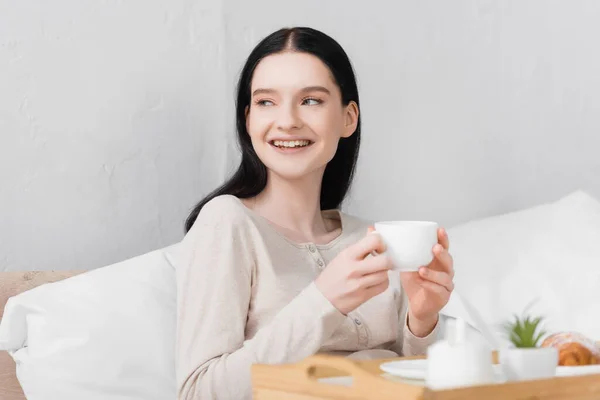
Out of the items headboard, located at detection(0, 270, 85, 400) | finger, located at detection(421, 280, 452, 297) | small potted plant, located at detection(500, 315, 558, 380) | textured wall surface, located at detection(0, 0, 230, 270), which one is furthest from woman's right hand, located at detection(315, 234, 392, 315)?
textured wall surface, located at detection(0, 0, 230, 270)

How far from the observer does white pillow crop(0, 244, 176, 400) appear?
1426mm

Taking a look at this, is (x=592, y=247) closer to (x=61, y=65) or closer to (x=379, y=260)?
(x=379, y=260)

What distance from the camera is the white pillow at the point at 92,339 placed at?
1426mm

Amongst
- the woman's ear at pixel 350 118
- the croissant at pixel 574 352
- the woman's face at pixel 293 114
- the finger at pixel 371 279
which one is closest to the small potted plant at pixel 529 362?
the croissant at pixel 574 352

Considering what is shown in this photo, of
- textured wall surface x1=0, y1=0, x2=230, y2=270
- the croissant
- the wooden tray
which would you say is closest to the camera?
the wooden tray

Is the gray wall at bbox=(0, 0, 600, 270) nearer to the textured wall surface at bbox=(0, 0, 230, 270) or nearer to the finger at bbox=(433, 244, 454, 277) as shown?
the textured wall surface at bbox=(0, 0, 230, 270)

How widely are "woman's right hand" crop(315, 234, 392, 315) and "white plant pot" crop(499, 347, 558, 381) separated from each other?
21 centimetres

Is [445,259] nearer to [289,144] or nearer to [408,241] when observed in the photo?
[408,241]

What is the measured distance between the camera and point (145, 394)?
1.44 meters

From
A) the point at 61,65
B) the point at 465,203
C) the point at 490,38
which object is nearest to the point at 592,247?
the point at 465,203

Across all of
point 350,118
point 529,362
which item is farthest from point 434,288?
point 350,118

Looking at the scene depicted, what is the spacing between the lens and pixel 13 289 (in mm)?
1602

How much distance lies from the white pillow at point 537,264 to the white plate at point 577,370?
60 centimetres

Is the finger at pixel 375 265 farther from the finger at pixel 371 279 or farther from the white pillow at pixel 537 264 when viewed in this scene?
the white pillow at pixel 537 264
